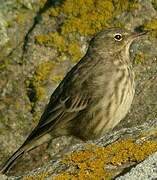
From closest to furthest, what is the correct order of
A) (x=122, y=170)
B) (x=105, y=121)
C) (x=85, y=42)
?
(x=122, y=170)
(x=105, y=121)
(x=85, y=42)

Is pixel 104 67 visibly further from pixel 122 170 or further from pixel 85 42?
pixel 122 170

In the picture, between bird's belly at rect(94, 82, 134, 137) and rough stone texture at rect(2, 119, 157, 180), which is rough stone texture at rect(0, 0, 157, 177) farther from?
rough stone texture at rect(2, 119, 157, 180)

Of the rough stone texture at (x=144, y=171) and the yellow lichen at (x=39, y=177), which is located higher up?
the yellow lichen at (x=39, y=177)

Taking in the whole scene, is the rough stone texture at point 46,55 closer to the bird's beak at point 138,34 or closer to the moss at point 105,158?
the bird's beak at point 138,34

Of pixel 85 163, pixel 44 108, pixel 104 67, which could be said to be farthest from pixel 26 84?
pixel 85 163

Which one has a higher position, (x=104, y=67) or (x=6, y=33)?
(x=6, y=33)

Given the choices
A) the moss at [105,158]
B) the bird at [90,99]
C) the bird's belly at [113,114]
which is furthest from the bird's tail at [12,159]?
the moss at [105,158]

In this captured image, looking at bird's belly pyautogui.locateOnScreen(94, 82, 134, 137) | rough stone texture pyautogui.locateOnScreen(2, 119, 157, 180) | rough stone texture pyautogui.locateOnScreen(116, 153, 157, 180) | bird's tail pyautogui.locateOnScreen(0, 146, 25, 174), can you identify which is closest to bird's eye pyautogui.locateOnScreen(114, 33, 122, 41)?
bird's belly pyautogui.locateOnScreen(94, 82, 134, 137)
